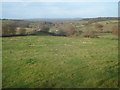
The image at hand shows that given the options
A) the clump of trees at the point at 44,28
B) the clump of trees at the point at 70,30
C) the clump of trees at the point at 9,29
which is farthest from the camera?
the clump of trees at the point at 70,30

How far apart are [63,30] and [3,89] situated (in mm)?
25403

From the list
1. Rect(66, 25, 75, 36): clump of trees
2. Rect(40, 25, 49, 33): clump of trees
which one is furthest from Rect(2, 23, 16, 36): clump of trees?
Rect(66, 25, 75, 36): clump of trees

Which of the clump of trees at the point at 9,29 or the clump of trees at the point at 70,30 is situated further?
the clump of trees at the point at 70,30

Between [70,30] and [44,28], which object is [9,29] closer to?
[44,28]

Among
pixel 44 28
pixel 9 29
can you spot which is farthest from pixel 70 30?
pixel 9 29

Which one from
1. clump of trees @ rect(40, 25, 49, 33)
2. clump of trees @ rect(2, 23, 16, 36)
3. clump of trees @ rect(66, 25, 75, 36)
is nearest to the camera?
clump of trees @ rect(2, 23, 16, 36)

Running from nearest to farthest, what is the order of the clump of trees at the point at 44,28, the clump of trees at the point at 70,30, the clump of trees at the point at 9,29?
1. the clump of trees at the point at 9,29
2. the clump of trees at the point at 44,28
3. the clump of trees at the point at 70,30

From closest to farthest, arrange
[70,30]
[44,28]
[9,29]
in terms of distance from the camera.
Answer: [9,29]
[44,28]
[70,30]

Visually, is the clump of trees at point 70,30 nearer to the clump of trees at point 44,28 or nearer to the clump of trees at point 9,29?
the clump of trees at point 44,28

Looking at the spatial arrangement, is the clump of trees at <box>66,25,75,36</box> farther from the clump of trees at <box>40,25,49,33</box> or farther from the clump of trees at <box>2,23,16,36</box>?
the clump of trees at <box>2,23,16,36</box>

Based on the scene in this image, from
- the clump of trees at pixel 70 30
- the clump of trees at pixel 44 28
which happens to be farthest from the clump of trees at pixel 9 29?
the clump of trees at pixel 70 30

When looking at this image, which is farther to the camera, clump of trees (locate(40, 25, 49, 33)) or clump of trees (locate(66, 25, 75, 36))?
clump of trees (locate(66, 25, 75, 36))

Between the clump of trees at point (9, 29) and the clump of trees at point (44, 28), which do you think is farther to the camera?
the clump of trees at point (44, 28)

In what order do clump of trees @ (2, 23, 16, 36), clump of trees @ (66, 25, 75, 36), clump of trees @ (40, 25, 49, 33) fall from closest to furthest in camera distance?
clump of trees @ (2, 23, 16, 36), clump of trees @ (40, 25, 49, 33), clump of trees @ (66, 25, 75, 36)
